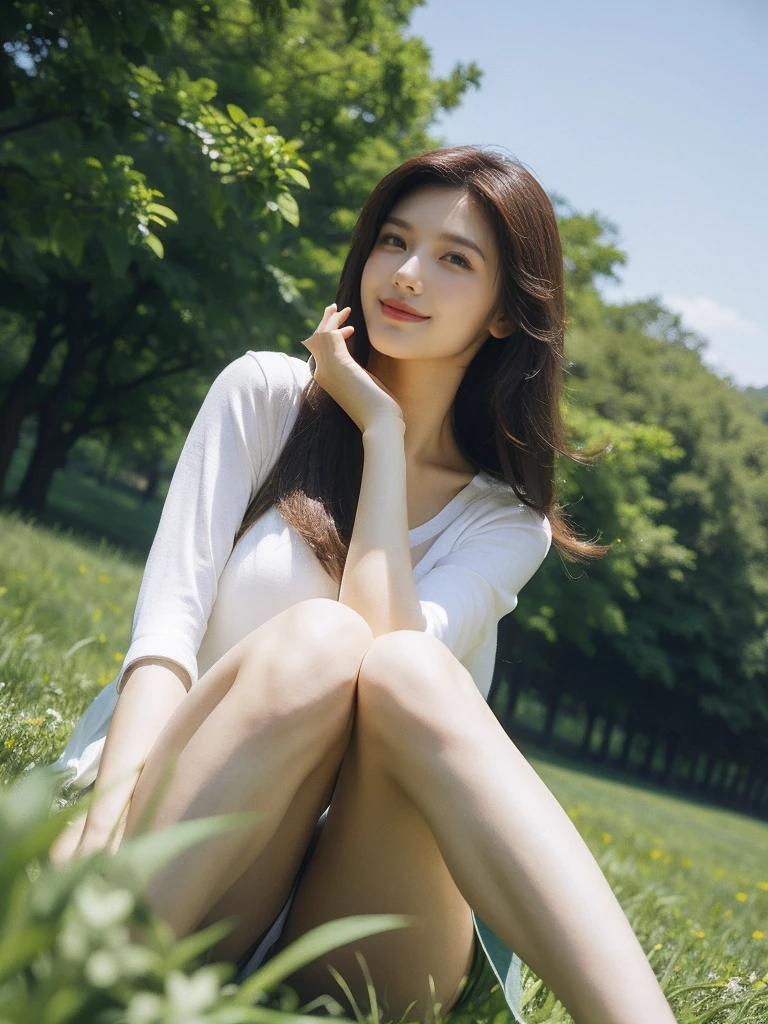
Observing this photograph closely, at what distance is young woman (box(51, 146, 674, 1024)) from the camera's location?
156cm

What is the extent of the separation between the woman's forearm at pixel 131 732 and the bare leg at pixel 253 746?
0.03 m

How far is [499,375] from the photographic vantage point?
2.89 meters

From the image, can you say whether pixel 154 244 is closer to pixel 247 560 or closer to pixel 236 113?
pixel 236 113

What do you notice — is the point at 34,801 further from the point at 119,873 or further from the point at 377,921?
the point at 377,921

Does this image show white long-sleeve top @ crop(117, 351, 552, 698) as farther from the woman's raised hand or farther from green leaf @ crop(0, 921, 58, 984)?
green leaf @ crop(0, 921, 58, 984)

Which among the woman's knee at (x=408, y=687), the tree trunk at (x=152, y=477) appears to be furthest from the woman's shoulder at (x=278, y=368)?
the tree trunk at (x=152, y=477)

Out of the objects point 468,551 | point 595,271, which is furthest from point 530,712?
point 468,551

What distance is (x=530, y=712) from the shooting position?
41.1 m

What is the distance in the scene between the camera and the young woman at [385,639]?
156cm

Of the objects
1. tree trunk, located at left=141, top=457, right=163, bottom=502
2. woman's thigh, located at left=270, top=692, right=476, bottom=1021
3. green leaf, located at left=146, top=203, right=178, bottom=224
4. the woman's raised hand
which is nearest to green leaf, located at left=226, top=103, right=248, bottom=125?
green leaf, located at left=146, top=203, right=178, bottom=224

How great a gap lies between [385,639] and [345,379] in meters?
0.93

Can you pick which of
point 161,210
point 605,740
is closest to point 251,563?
point 161,210

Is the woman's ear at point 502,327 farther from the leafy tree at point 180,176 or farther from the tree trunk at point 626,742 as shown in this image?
the tree trunk at point 626,742

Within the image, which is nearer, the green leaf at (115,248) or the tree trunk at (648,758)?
the green leaf at (115,248)
